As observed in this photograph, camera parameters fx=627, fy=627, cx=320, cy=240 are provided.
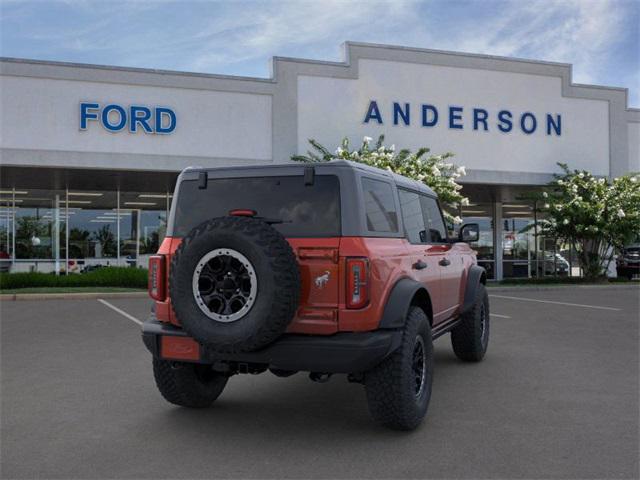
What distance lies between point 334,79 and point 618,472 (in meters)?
18.7

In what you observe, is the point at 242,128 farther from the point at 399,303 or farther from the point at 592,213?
the point at 399,303

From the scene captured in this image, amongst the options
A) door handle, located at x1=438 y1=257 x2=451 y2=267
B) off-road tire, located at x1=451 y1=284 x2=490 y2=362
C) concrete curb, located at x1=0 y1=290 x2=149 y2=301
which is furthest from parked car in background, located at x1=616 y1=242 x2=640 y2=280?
door handle, located at x1=438 y1=257 x2=451 y2=267

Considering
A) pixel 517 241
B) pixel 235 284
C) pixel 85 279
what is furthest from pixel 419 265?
pixel 517 241

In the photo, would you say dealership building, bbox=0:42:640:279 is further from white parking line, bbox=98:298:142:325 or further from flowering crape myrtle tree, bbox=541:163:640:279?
white parking line, bbox=98:298:142:325

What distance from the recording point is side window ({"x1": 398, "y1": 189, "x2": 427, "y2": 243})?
18.0ft

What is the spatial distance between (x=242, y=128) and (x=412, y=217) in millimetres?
15259

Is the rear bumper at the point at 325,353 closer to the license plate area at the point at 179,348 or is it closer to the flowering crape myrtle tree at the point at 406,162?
the license plate area at the point at 179,348

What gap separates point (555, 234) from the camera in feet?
75.8

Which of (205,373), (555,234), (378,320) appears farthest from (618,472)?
(555,234)

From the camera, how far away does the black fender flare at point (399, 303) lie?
14.5ft

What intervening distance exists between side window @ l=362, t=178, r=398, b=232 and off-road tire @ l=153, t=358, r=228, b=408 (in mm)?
1839

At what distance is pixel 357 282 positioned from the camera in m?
4.31

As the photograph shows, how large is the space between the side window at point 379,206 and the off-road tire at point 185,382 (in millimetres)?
1839

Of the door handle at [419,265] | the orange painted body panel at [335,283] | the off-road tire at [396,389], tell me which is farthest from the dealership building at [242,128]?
the off-road tire at [396,389]
